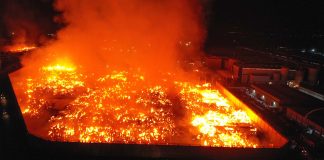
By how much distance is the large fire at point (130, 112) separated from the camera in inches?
306

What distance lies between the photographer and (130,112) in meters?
9.38

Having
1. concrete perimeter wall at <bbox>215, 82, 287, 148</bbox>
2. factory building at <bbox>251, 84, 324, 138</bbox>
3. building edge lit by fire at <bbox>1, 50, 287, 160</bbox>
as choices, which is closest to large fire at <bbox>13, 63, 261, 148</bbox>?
concrete perimeter wall at <bbox>215, 82, 287, 148</bbox>

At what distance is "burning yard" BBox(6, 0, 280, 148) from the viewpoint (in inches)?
316

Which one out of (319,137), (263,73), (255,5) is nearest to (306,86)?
(263,73)

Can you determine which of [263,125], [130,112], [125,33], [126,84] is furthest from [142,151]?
[125,33]

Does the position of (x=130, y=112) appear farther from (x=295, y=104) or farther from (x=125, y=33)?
(x=125, y=33)

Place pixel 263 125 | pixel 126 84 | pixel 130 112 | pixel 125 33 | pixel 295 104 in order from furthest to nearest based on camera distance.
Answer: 1. pixel 125 33
2. pixel 126 84
3. pixel 295 104
4. pixel 130 112
5. pixel 263 125

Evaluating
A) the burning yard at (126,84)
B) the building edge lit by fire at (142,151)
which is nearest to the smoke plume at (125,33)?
the burning yard at (126,84)

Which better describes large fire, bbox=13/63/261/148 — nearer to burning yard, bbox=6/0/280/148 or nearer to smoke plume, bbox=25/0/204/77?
burning yard, bbox=6/0/280/148

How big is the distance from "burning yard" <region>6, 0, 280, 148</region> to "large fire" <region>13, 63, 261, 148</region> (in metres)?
0.03

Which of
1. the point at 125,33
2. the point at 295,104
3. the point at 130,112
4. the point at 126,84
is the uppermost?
the point at 125,33

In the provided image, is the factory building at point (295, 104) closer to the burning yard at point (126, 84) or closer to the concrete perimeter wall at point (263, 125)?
the concrete perimeter wall at point (263, 125)

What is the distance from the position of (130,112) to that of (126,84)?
3.59m

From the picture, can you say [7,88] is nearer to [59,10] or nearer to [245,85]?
[59,10]
